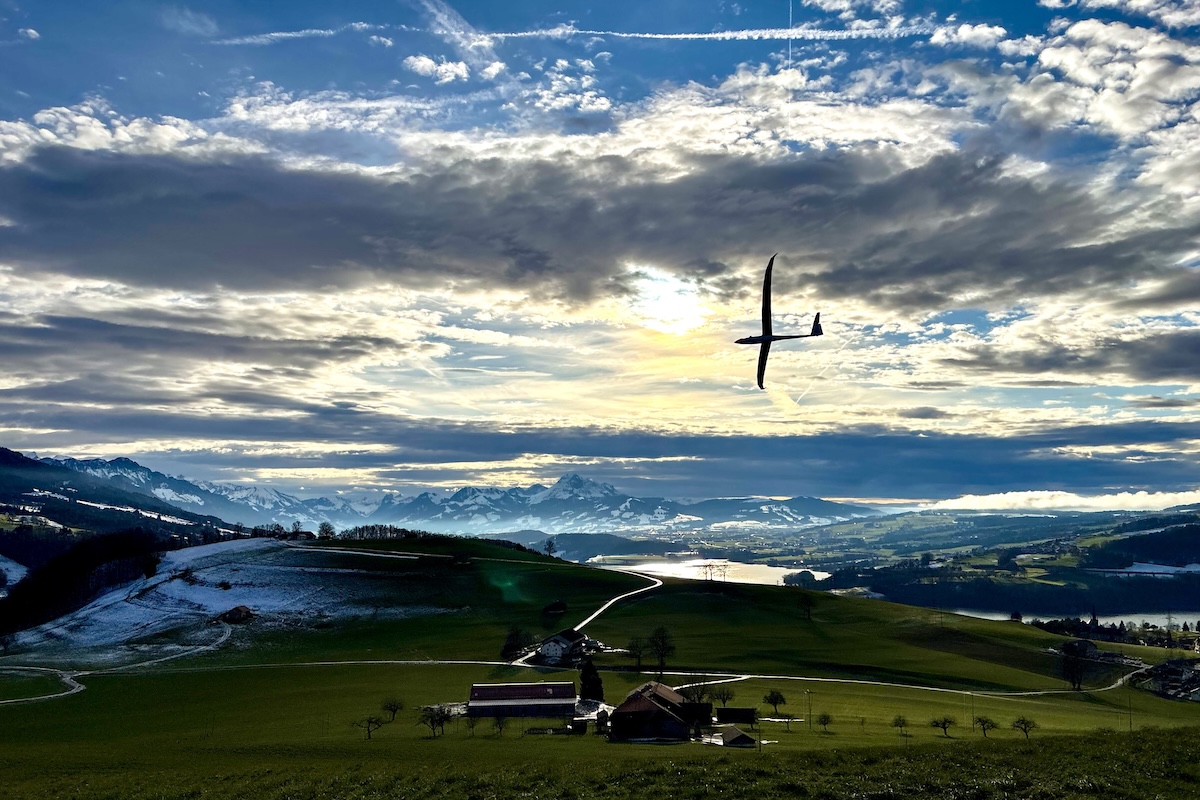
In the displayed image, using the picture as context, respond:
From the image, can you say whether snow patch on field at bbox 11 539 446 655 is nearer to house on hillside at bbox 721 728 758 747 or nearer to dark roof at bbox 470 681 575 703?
dark roof at bbox 470 681 575 703

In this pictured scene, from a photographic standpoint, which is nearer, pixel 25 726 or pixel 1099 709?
pixel 25 726

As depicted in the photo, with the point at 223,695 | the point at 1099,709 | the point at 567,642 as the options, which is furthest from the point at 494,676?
the point at 1099,709

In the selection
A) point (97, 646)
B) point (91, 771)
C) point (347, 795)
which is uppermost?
point (347, 795)

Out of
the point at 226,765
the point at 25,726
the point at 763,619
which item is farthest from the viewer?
the point at 763,619

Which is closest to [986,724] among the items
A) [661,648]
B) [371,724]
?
[661,648]

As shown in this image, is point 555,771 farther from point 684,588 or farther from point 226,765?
point 684,588

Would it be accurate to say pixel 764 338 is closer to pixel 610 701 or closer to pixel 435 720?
pixel 435 720
